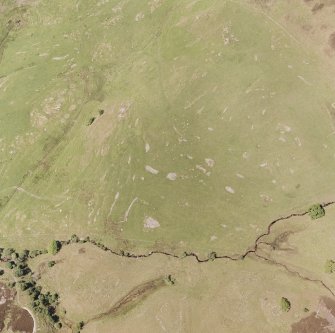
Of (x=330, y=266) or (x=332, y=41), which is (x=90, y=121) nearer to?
(x=332, y=41)

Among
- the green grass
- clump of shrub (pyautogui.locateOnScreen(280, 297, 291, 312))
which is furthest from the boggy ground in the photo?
clump of shrub (pyautogui.locateOnScreen(280, 297, 291, 312))

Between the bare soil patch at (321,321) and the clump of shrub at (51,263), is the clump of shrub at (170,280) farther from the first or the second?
the clump of shrub at (51,263)

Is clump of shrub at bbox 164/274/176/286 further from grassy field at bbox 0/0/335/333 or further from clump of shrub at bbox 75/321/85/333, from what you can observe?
clump of shrub at bbox 75/321/85/333

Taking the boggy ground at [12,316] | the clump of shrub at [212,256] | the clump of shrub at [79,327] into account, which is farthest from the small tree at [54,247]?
the clump of shrub at [212,256]

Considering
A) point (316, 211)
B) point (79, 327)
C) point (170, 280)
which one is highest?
point (316, 211)

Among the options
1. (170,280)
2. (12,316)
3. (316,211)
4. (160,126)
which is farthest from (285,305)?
(12,316)

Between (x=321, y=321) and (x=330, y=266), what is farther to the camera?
(x=330, y=266)

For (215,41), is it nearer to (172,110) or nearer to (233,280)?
(172,110)
